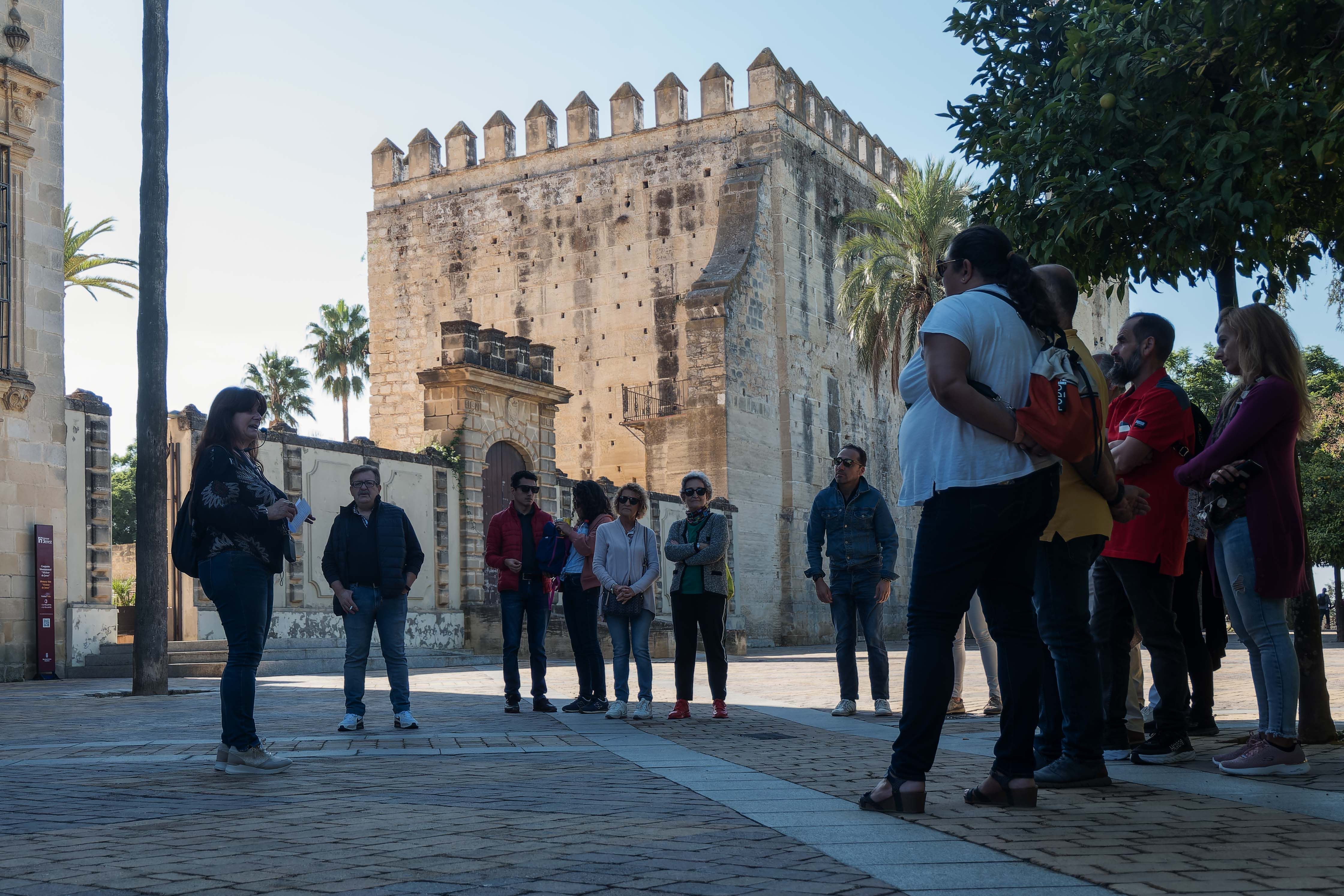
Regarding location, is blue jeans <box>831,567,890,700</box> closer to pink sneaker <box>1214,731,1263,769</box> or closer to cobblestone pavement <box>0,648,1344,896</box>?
cobblestone pavement <box>0,648,1344,896</box>

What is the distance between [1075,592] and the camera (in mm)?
4832

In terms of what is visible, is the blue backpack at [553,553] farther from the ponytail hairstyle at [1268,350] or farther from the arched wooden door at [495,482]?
the arched wooden door at [495,482]

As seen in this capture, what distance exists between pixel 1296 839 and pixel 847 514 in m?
5.94

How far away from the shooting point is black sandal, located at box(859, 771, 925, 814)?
414 cm

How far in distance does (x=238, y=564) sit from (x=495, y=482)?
20.6m

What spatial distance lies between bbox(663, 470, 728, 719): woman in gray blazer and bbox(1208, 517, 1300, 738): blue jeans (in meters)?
4.34

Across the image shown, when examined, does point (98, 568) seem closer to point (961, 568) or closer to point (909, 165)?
point (961, 568)

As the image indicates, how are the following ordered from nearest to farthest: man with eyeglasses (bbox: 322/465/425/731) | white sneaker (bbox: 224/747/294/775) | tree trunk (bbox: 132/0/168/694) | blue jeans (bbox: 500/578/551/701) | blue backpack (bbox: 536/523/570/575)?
white sneaker (bbox: 224/747/294/775)
man with eyeglasses (bbox: 322/465/425/731)
blue jeans (bbox: 500/578/551/701)
blue backpack (bbox: 536/523/570/575)
tree trunk (bbox: 132/0/168/694)

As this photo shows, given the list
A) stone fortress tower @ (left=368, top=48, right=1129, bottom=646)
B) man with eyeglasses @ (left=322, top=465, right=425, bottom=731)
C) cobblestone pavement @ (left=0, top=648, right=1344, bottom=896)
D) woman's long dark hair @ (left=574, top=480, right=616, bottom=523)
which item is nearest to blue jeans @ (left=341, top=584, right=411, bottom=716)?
man with eyeglasses @ (left=322, top=465, right=425, bottom=731)

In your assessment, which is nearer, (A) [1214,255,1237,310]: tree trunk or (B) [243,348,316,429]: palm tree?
(A) [1214,255,1237,310]: tree trunk

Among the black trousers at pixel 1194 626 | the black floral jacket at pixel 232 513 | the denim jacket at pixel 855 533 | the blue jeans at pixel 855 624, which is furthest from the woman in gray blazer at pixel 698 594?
the black floral jacket at pixel 232 513

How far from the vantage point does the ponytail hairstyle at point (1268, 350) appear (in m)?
5.43

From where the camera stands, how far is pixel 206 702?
1215cm

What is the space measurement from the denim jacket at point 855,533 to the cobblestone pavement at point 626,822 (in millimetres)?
1607
